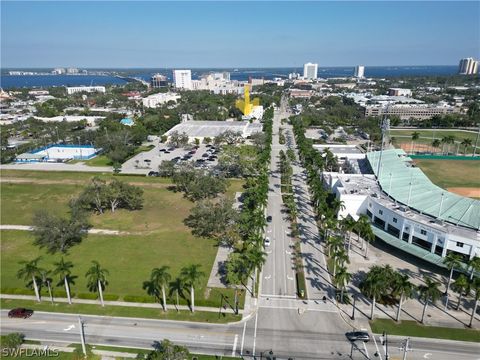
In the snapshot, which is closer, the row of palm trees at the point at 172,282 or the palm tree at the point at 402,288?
the palm tree at the point at 402,288

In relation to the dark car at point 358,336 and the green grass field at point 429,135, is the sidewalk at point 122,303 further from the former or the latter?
the green grass field at point 429,135

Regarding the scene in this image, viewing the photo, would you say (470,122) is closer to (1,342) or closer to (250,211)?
(250,211)

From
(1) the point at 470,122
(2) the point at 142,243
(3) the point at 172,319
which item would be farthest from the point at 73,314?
(1) the point at 470,122

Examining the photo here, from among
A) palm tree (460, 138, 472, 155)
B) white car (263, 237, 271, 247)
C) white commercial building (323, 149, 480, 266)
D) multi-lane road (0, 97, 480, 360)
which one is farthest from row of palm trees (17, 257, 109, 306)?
palm tree (460, 138, 472, 155)

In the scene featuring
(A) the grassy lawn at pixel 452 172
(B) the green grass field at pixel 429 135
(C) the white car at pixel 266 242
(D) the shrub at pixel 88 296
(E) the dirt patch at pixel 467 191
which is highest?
(B) the green grass field at pixel 429 135

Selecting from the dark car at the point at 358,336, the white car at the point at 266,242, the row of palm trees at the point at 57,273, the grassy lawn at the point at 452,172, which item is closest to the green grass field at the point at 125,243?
the row of palm trees at the point at 57,273
